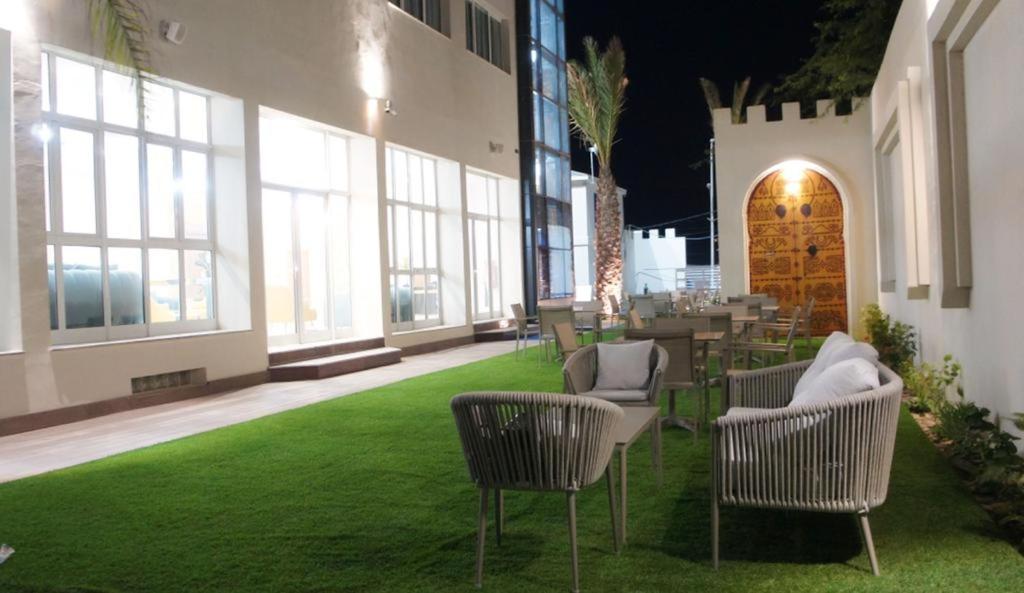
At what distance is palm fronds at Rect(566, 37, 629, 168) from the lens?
2095cm

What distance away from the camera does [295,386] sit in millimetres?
11133

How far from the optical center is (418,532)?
14.3 ft

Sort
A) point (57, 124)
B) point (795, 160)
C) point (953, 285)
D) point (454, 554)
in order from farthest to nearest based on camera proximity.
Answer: point (795, 160) → point (57, 124) → point (953, 285) → point (454, 554)

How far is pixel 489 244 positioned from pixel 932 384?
44.4 feet

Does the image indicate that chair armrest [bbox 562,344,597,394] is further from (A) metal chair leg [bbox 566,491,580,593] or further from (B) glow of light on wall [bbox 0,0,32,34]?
(B) glow of light on wall [bbox 0,0,32,34]

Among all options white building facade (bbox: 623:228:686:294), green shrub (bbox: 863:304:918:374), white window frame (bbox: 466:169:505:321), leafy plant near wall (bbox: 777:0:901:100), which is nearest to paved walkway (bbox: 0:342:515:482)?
green shrub (bbox: 863:304:918:374)

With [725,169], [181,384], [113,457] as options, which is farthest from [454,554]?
[725,169]

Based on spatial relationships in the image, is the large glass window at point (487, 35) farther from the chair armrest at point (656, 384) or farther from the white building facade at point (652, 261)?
the white building facade at point (652, 261)

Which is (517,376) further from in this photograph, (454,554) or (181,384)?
(454,554)

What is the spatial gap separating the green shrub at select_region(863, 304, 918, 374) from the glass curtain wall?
10.6 meters

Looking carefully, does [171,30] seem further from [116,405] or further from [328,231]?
[328,231]

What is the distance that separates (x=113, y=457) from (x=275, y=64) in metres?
7.00

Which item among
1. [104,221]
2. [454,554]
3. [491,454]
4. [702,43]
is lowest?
[454,554]

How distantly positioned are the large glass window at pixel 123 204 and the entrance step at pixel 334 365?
1.22m
